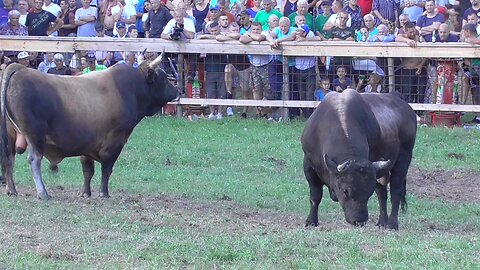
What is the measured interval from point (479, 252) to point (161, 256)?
8.88 feet

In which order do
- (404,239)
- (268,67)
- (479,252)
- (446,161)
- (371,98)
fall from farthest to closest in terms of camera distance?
(268,67) → (446,161) → (371,98) → (404,239) → (479,252)

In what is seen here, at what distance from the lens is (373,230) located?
1052cm

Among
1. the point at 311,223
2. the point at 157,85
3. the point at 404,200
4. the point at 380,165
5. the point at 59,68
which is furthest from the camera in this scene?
the point at 59,68

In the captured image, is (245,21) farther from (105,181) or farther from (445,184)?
(105,181)

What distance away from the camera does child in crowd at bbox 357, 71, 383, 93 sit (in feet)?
63.3

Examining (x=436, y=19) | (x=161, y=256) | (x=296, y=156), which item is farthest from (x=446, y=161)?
(x=161, y=256)

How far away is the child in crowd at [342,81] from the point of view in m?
19.4

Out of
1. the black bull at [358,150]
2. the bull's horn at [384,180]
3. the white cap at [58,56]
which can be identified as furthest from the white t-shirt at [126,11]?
the bull's horn at [384,180]

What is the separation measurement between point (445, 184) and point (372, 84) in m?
4.54

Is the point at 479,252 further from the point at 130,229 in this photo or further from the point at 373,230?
the point at 130,229

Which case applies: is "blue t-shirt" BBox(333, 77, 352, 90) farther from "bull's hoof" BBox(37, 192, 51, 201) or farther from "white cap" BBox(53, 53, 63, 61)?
"bull's hoof" BBox(37, 192, 51, 201)

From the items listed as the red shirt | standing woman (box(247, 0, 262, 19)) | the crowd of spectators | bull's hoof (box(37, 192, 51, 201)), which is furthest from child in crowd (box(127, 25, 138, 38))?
bull's hoof (box(37, 192, 51, 201))

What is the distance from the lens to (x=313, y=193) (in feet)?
37.9

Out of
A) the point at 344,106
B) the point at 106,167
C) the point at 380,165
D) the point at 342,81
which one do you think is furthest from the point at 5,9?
the point at 380,165
